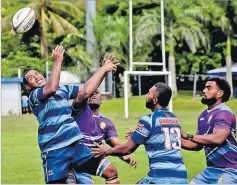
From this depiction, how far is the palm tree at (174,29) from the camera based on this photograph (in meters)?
45.1

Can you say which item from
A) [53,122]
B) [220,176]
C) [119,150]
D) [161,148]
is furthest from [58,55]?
[220,176]

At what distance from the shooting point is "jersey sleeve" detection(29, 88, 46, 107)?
6898 millimetres

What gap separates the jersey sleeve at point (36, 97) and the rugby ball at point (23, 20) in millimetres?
3910

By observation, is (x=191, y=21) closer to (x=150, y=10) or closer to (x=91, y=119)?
(x=150, y=10)

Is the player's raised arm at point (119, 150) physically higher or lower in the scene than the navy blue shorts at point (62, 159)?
higher

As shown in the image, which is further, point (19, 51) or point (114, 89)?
point (19, 51)

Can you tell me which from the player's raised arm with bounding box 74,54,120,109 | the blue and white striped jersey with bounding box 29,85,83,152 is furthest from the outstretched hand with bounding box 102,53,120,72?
the blue and white striped jersey with bounding box 29,85,83,152

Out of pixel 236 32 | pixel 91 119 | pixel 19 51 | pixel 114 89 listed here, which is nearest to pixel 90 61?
pixel 114 89

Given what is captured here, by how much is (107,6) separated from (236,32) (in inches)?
487

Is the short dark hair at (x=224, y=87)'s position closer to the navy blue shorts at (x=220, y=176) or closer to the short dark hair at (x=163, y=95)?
the navy blue shorts at (x=220, y=176)

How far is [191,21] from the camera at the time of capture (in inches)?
1903

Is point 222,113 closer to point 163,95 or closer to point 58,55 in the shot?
point 163,95

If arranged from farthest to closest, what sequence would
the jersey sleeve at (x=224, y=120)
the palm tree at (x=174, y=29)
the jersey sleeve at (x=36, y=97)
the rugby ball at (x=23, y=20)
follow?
the palm tree at (x=174, y=29) < the rugby ball at (x=23, y=20) < the jersey sleeve at (x=224, y=120) < the jersey sleeve at (x=36, y=97)

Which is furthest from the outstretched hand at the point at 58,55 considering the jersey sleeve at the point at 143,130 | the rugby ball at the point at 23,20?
the rugby ball at the point at 23,20
